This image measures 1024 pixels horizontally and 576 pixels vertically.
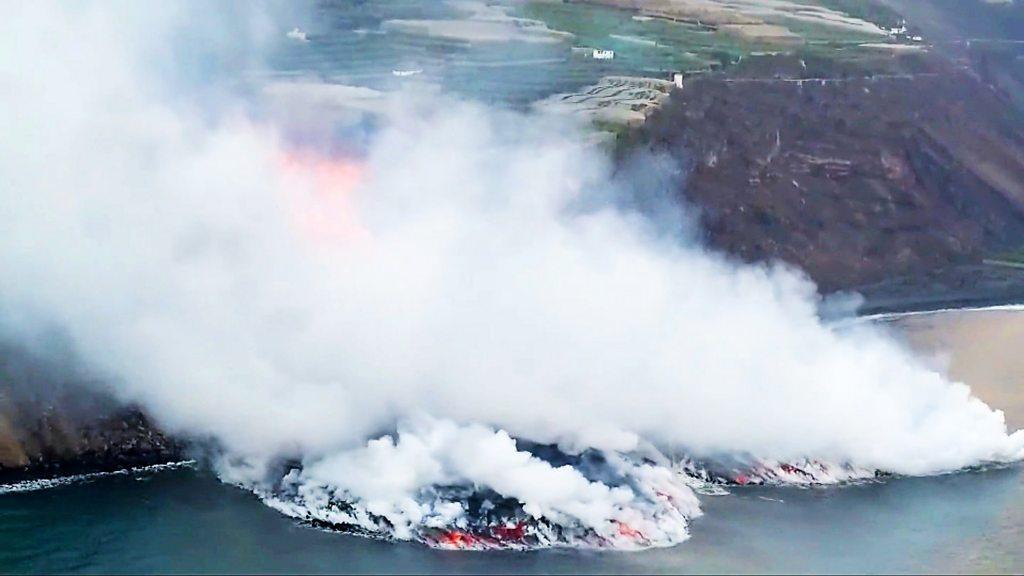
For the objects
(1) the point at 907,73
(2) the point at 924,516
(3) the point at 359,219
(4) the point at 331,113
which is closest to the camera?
(2) the point at 924,516

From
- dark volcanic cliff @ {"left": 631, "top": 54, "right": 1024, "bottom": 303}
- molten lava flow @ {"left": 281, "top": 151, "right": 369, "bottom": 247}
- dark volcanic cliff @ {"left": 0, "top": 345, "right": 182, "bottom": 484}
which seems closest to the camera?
dark volcanic cliff @ {"left": 0, "top": 345, "right": 182, "bottom": 484}

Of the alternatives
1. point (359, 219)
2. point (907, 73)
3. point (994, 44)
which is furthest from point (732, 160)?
point (359, 219)

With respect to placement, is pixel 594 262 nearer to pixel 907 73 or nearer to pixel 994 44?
pixel 907 73

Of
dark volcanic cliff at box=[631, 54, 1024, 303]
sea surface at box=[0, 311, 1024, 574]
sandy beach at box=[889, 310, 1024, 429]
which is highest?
dark volcanic cliff at box=[631, 54, 1024, 303]

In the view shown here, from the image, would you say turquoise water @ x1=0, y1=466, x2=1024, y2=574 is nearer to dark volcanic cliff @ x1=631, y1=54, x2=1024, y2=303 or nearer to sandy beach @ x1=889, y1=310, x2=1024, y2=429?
sandy beach @ x1=889, y1=310, x2=1024, y2=429

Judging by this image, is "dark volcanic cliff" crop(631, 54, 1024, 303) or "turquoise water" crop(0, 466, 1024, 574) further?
"dark volcanic cliff" crop(631, 54, 1024, 303)

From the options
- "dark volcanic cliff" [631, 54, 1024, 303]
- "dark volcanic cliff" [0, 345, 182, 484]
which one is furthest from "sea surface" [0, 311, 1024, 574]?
"dark volcanic cliff" [631, 54, 1024, 303]
